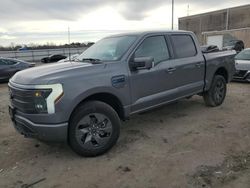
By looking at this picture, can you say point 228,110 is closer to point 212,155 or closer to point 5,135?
point 212,155

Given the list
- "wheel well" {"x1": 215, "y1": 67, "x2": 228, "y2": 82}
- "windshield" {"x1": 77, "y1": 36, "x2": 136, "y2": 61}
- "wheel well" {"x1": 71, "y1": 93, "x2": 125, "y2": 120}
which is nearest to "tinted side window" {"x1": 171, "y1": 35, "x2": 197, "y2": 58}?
"windshield" {"x1": 77, "y1": 36, "x2": 136, "y2": 61}

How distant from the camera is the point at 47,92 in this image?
373cm

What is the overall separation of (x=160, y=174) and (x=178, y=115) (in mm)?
2857

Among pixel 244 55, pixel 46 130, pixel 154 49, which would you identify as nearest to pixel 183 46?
pixel 154 49

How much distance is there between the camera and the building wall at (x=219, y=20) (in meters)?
49.3

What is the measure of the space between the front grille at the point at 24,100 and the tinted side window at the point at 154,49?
1918mm

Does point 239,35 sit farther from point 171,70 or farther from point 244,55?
point 171,70

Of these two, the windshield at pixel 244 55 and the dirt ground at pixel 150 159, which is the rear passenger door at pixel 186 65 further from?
the windshield at pixel 244 55

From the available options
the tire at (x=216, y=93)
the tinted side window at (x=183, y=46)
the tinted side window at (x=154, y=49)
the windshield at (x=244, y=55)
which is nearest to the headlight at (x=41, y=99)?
the tinted side window at (x=154, y=49)

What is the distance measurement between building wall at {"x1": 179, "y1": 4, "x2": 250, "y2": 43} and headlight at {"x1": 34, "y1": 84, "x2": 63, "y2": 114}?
1697 inches

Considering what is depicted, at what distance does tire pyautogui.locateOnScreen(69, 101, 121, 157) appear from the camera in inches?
157

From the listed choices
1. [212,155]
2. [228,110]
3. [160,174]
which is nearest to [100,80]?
[160,174]

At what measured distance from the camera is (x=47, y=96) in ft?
12.2

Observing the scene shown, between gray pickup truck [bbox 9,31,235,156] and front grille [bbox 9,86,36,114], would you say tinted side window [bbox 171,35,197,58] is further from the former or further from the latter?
front grille [bbox 9,86,36,114]
